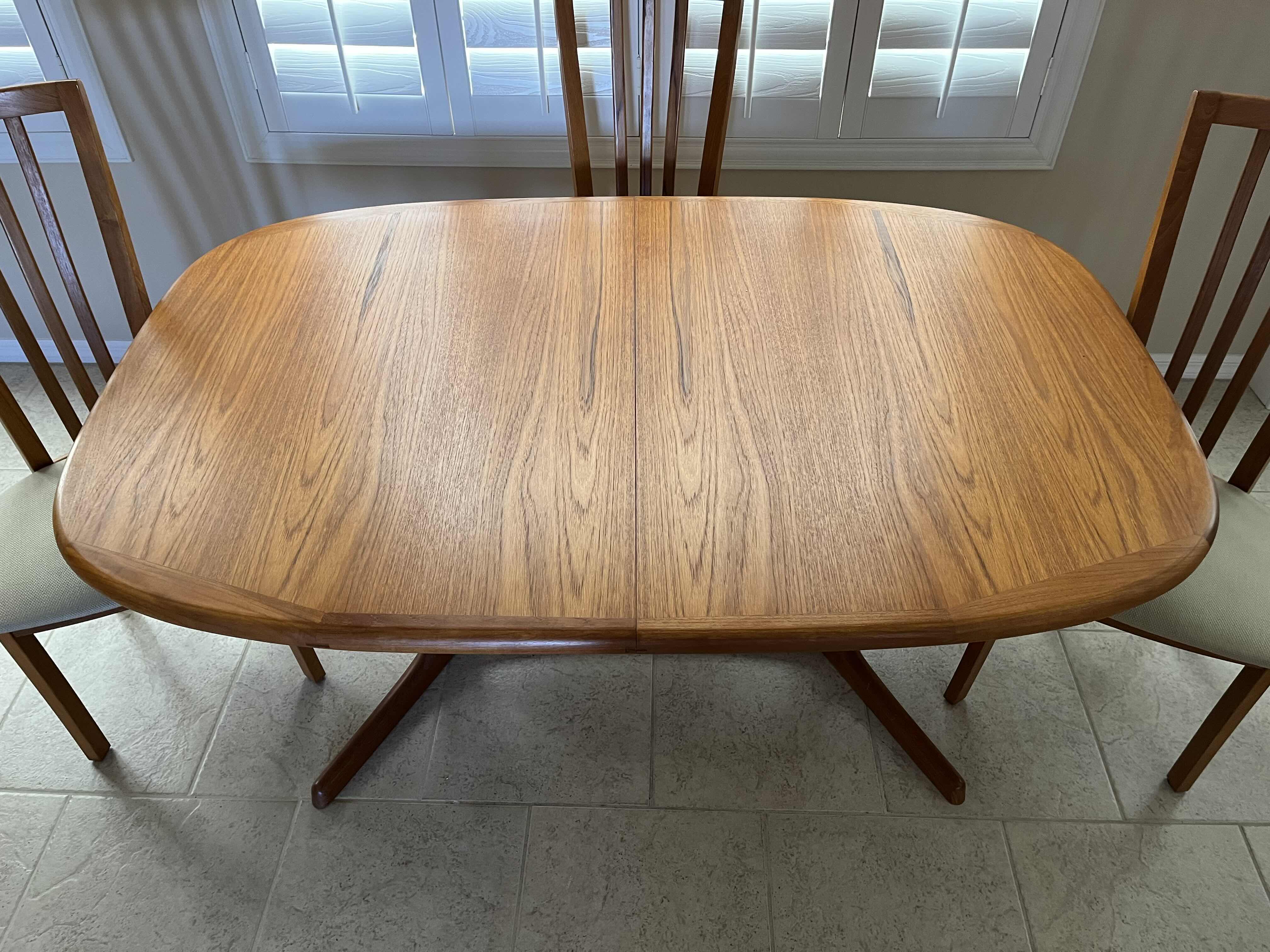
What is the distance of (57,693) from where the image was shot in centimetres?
141

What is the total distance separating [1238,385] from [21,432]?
6.06 ft

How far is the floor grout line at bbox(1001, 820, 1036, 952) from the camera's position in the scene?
130cm

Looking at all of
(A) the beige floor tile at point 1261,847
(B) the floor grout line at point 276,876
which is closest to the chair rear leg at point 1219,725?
(A) the beige floor tile at point 1261,847

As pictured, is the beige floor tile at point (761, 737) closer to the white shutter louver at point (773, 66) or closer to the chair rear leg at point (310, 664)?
the chair rear leg at point (310, 664)

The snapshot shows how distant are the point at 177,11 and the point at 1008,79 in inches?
69.9

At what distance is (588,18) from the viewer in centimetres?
180

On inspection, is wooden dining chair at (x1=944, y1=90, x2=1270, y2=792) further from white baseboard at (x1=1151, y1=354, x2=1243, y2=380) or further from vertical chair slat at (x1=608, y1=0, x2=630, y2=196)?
white baseboard at (x1=1151, y1=354, x2=1243, y2=380)

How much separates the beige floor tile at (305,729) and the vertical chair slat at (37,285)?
0.63m

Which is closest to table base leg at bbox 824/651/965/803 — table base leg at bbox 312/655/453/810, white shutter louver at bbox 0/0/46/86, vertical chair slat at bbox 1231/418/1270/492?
vertical chair slat at bbox 1231/418/1270/492

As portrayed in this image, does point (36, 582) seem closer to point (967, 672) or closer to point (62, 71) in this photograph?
point (62, 71)

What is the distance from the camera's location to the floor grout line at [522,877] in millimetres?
1314

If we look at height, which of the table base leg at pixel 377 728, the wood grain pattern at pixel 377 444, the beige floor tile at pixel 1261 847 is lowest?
the beige floor tile at pixel 1261 847

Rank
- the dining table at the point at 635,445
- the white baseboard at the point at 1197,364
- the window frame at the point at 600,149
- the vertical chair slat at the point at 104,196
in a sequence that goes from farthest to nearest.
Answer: the white baseboard at the point at 1197,364
the window frame at the point at 600,149
the vertical chair slat at the point at 104,196
the dining table at the point at 635,445

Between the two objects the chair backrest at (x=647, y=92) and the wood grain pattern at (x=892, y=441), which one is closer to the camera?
the wood grain pattern at (x=892, y=441)
